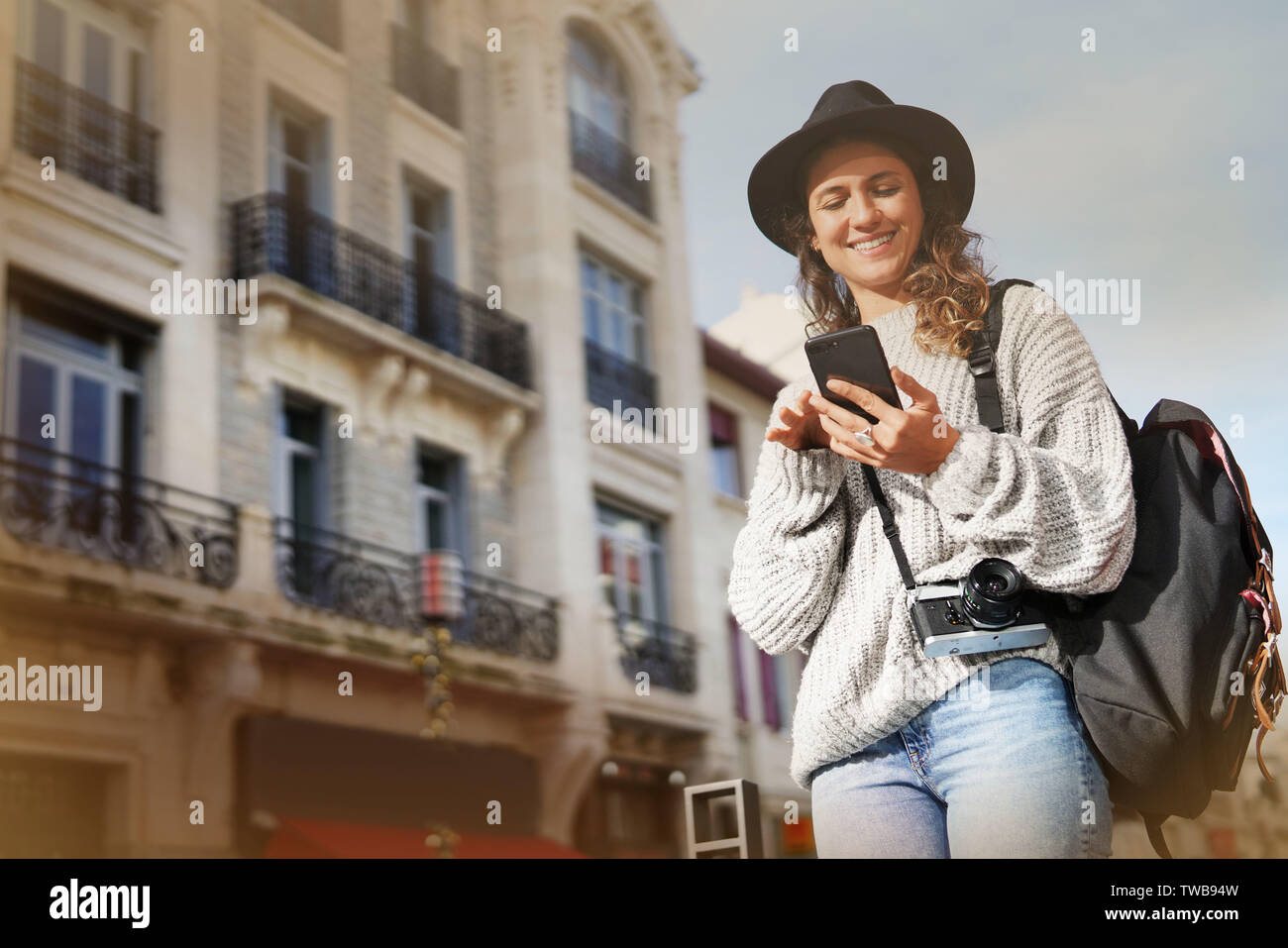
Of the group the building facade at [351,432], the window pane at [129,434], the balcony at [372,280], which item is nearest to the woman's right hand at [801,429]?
the building facade at [351,432]

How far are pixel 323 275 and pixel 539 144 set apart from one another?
2.96 metres

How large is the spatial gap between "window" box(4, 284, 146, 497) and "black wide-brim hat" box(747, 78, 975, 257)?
6497 mm

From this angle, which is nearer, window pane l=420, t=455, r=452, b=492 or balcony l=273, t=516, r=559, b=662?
balcony l=273, t=516, r=559, b=662

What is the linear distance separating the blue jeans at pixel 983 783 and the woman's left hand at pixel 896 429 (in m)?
0.24

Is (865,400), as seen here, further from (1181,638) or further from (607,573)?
(607,573)

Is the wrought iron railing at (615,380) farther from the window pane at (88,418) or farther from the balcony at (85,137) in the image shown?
the window pane at (88,418)

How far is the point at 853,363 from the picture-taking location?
5.14 feet

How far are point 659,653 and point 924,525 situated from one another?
10784mm

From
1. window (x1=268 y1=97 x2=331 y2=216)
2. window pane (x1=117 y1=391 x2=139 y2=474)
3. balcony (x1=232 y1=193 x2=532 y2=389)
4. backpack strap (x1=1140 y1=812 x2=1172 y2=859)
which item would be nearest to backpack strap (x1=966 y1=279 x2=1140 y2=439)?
backpack strap (x1=1140 y1=812 x2=1172 y2=859)

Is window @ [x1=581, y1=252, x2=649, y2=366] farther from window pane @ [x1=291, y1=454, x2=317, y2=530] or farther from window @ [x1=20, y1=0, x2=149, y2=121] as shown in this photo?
window @ [x1=20, y1=0, x2=149, y2=121]

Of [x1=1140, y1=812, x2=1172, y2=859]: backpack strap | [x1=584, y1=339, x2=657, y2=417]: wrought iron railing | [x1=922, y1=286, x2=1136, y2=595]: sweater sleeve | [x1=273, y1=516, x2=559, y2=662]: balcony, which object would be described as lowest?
[x1=1140, y1=812, x2=1172, y2=859]: backpack strap

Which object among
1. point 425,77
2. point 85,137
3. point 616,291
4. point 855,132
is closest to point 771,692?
point 616,291

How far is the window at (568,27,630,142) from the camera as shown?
12875 millimetres

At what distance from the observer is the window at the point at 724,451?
14.5 metres
